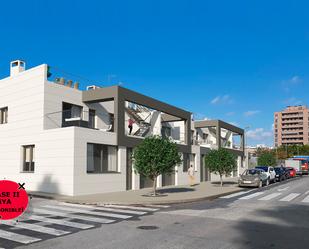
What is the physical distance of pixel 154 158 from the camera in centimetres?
1991

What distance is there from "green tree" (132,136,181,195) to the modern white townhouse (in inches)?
116

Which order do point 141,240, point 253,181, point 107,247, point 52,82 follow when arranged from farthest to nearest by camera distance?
point 253,181, point 52,82, point 141,240, point 107,247

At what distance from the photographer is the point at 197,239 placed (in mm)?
8539

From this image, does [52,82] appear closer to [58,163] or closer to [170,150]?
[58,163]

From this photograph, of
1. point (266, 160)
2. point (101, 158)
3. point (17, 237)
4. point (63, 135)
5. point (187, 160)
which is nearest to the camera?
point (17, 237)

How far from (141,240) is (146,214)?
15.2 feet

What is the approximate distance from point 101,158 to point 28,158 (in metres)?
5.14

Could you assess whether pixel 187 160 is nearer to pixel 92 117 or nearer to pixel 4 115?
pixel 92 117

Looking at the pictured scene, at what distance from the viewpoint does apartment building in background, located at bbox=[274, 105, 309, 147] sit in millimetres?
152375

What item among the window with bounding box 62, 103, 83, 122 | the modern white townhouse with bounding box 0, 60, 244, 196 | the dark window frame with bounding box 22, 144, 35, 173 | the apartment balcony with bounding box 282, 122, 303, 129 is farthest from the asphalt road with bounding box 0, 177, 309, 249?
the apartment balcony with bounding box 282, 122, 303, 129

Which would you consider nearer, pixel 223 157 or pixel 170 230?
pixel 170 230

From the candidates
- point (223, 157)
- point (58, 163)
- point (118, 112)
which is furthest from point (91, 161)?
point (223, 157)

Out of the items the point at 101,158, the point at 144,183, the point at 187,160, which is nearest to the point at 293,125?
the point at 187,160

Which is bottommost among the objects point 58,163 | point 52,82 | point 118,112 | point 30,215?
point 30,215
